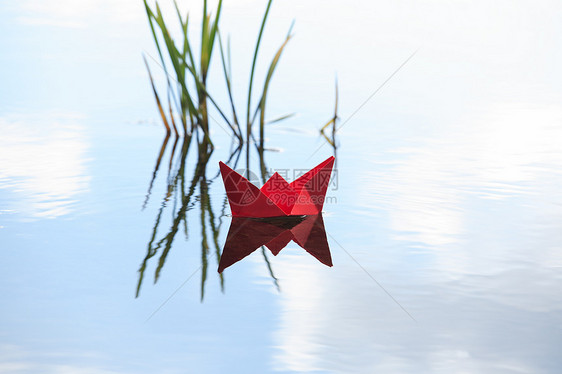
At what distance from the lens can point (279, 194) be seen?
1.20 m

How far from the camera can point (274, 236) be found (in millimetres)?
1122

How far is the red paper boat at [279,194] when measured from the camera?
1156 mm

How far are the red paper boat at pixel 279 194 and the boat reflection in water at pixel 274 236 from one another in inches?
0.7

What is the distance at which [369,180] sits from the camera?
5.09 ft

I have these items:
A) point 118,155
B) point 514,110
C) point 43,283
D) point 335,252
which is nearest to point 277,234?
point 335,252

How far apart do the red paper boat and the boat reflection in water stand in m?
0.02

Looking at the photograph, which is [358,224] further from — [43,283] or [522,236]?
[43,283]

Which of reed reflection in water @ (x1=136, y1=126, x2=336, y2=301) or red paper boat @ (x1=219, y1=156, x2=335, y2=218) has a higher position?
red paper boat @ (x1=219, y1=156, x2=335, y2=218)

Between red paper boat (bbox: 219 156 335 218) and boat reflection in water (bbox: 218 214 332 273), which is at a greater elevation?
red paper boat (bbox: 219 156 335 218)

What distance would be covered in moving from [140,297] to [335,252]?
1.14 ft

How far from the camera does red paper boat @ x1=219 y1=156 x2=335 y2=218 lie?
3.79 feet

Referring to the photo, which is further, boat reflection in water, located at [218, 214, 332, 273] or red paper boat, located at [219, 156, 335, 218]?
red paper boat, located at [219, 156, 335, 218]

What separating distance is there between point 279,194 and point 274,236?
0.11 m

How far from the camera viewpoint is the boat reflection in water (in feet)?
→ 3.40
